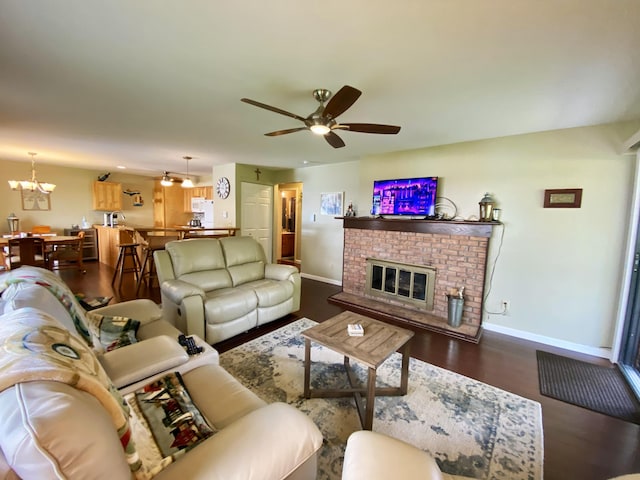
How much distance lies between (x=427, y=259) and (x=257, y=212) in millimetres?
3748

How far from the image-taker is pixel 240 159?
5035 mm

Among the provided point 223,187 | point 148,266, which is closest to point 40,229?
point 148,266

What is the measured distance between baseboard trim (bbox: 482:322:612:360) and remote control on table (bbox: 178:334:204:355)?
11.1 ft

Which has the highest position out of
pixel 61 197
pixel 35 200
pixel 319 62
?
pixel 319 62

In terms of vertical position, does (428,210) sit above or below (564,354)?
above

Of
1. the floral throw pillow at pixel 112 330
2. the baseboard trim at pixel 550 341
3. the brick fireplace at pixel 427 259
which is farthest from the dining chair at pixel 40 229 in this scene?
the baseboard trim at pixel 550 341

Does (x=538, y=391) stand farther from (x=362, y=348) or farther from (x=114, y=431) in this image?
(x=114, y=431)

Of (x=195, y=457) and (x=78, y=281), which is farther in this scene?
(x=78, y=281)

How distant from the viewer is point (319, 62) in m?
1.76

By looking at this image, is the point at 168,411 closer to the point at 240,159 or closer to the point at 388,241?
the point at 388,241

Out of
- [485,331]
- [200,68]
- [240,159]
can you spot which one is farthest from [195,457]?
[240,159]

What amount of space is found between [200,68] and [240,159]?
3.24 m

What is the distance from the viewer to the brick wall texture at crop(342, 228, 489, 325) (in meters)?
3.34

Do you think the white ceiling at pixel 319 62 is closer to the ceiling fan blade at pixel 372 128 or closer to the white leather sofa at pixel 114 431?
the ceiling fan blade at pixel 372 128
